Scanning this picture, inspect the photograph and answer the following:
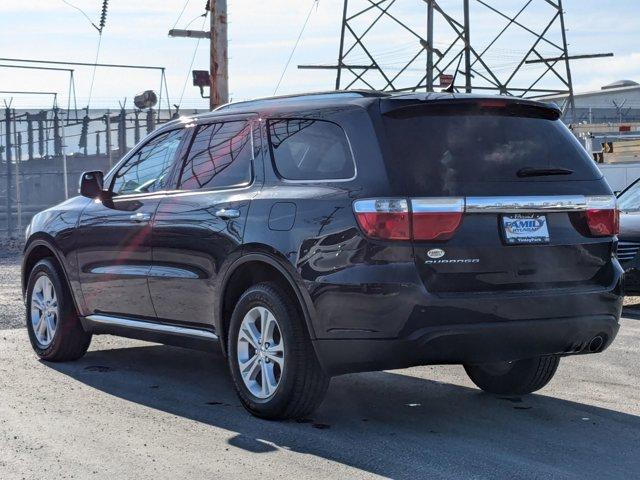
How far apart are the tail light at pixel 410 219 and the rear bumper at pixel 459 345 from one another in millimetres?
493

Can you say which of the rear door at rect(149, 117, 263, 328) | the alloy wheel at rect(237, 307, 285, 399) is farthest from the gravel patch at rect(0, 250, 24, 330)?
the alloy wheel at rect(237, 307, 285, 399)

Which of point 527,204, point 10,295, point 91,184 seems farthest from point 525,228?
point 10,295

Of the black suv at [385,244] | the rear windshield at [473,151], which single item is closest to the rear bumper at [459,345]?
the black suv at [385,244]

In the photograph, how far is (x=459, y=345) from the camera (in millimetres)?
6109

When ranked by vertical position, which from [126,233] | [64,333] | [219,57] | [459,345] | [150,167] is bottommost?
[64,333]

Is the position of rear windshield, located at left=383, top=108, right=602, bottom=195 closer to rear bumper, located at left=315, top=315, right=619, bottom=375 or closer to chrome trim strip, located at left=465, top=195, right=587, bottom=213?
chrome trim strip, located at left=465, top=195, right=587, bottom=213

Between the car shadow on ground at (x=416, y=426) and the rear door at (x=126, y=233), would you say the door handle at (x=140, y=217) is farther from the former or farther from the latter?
the car shadow on ground at (x=416, y=426)

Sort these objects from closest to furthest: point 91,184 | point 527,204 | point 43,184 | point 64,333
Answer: point 527,204 → point 91,184 → point 64,333 → point 43,184

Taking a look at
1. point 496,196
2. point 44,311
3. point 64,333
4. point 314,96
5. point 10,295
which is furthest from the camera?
point 10,295

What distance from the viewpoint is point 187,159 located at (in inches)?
307

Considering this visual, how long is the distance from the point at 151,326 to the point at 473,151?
268cm

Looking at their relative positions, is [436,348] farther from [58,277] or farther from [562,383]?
[58,277]

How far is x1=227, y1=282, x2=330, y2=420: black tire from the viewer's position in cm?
645

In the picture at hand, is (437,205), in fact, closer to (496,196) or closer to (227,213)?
(496,196)
